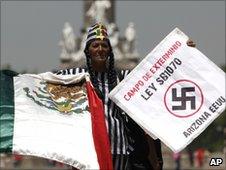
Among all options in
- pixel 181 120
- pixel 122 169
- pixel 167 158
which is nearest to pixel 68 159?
pixel 122 169

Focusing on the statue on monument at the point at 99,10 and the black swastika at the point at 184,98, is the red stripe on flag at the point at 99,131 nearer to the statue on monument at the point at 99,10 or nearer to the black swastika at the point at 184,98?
the black swastika at the point at 184,98

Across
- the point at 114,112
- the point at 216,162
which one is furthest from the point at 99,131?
the point at 216,162

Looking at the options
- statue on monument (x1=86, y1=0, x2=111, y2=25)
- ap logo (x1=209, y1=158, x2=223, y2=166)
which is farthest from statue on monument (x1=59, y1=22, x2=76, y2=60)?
ap logo (x1=209, y1=158, x2=223, y2=166)

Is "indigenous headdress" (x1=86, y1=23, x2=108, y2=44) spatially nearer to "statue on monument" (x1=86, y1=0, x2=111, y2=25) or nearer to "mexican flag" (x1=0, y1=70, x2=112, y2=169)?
"mexican flag" (x1=0, y1=70, x2=112, y2=169)

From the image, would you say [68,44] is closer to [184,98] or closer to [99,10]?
[99,10]

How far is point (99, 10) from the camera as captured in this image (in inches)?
2413

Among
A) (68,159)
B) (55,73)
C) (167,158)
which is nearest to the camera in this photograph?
(68,159)

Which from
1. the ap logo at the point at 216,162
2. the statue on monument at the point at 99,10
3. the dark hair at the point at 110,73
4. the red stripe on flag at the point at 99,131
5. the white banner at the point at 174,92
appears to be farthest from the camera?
the statue on monument at the point at 99,10

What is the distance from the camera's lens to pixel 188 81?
20.3ft

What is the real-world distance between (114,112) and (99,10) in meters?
55.3

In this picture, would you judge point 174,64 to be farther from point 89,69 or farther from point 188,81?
point 89,69

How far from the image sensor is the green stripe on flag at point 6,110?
19.9 ft

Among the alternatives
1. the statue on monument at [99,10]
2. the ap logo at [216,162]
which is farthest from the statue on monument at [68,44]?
the ap logo at [216,162]

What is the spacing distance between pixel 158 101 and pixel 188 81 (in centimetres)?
23
